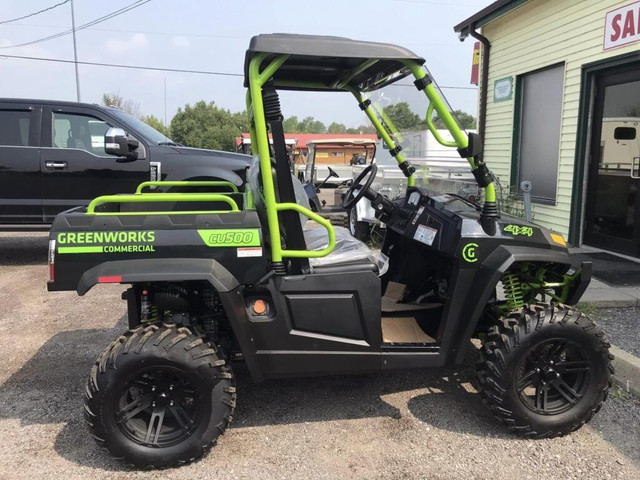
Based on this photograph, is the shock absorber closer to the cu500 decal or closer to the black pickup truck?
the cu500 decal

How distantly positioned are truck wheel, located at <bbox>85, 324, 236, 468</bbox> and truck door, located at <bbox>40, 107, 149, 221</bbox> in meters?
4.47

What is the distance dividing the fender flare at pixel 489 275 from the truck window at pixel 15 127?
6.12m

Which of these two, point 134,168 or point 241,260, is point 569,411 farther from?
point 134,168

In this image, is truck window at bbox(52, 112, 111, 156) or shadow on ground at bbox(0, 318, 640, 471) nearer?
shadow on ground at bbox(0, 318, 640, 471)

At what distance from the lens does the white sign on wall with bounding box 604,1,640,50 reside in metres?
6.16

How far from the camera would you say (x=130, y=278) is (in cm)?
256

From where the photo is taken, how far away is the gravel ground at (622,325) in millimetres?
3920

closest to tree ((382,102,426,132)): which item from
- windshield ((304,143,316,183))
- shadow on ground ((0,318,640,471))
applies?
shadow on ground ((0,318,640,471))

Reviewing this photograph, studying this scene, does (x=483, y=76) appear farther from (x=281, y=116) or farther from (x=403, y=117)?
(x=281, y=116)

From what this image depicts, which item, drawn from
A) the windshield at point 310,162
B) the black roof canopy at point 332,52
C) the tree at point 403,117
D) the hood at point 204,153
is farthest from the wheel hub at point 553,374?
the windshield at point 310,162

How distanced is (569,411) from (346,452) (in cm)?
130

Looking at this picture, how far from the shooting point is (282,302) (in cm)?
275

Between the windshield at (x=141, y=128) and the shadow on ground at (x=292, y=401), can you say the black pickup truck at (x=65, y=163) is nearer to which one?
the windshield at (x=141, y=128)

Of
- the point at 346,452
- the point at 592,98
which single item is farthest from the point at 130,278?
the point at 592,98
